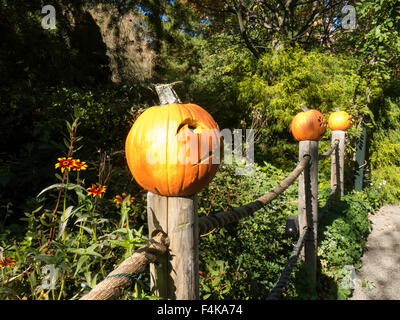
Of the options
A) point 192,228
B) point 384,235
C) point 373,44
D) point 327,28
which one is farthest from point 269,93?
point 327,28

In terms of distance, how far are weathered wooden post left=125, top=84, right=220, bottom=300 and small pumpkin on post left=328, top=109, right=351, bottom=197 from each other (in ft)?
11.9

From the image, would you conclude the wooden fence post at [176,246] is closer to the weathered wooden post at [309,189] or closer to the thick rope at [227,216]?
the thick rope at [227,216]

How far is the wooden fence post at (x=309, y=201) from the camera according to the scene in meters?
2.41

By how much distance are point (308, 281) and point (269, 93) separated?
12.5 ft

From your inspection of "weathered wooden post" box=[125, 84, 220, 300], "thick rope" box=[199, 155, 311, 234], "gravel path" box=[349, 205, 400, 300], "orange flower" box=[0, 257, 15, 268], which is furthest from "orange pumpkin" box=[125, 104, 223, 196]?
"gravel path" box=[349, 205, 400, 300]

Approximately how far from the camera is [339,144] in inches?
172

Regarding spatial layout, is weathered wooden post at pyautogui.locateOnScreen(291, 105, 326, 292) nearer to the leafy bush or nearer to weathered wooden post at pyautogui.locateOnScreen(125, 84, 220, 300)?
the leafy bush

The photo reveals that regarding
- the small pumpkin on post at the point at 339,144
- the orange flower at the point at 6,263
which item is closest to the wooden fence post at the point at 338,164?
the small pumpkin on post at the point at 339,144

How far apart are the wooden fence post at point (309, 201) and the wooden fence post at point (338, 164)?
1849mm

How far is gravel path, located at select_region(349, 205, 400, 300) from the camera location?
273 centimetres

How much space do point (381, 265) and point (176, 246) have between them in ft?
10.8

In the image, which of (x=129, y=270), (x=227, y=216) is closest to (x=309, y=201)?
(x=227, y=216)

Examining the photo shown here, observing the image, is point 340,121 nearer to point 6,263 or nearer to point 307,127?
point 307,127

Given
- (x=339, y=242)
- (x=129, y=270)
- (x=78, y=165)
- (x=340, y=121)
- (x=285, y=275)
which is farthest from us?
(x=340, y=121)
